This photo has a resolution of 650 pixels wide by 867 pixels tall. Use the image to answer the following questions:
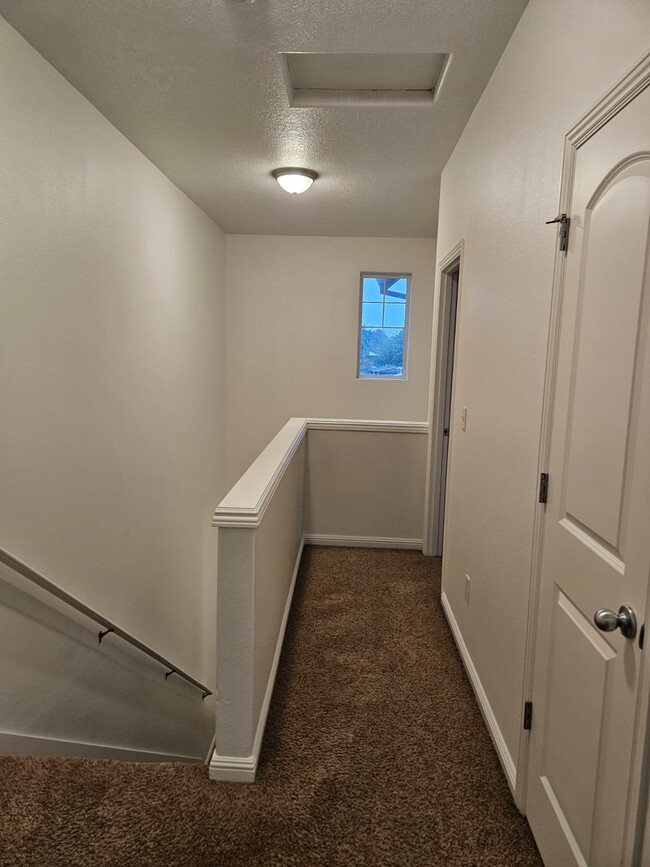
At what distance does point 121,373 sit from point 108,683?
5.60 ft

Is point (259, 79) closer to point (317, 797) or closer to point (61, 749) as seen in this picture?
point (317, 797)

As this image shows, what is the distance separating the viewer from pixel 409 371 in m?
5.63

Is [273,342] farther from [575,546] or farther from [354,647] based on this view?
[575,546]

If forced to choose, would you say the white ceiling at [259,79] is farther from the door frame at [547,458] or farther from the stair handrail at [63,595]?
the stair handrail at [63,595]

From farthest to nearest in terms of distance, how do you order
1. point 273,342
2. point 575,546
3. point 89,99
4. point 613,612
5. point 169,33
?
1. point 273,342
2. point 89,99
3. point 169,33
4. point 575,546
5. point 613,612

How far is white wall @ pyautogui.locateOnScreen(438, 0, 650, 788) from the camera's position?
4.51ft

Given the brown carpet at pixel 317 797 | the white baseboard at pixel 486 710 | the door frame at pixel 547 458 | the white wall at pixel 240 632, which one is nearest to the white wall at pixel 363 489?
the white baseboard at pixel 486 710

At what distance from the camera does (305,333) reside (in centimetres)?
561

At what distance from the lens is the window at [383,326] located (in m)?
5.61

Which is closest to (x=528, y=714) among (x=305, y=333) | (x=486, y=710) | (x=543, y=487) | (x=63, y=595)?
(x=486, y=710)

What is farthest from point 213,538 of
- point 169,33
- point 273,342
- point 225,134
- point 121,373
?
point 169,33

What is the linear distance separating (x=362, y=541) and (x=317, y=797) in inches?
98.0

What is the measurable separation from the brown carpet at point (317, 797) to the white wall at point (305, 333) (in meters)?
3.55

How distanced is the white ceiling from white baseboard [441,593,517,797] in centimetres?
247
